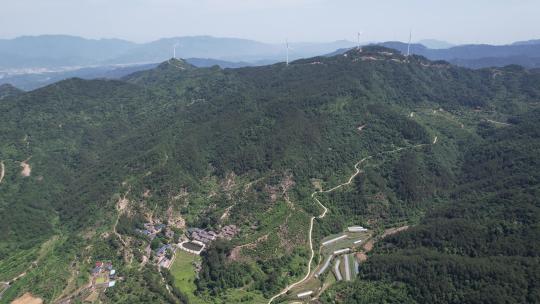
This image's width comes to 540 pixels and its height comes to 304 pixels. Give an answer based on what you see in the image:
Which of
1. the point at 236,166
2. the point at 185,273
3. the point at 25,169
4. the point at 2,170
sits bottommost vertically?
the point at 185,273

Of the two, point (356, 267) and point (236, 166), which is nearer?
point (356, 267)

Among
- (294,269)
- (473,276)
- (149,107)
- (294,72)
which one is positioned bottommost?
(294,269)

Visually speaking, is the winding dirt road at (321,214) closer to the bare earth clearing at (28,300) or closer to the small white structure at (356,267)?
the small white structure at (356,267)

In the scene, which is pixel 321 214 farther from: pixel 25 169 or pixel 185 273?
pixel 25 169

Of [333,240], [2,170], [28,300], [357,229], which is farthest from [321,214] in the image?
[2,170]

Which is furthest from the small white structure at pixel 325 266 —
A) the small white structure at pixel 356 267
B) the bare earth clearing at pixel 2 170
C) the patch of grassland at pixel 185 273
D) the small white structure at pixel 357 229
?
the bare earth clearing at pixel 2 170

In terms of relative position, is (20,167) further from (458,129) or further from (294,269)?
(458,129)

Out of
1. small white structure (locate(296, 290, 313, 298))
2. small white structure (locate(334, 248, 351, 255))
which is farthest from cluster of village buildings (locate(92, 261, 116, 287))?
small white structure (locate(334, 248, 351, 255))

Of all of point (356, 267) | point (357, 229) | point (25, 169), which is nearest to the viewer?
point (356, 267)

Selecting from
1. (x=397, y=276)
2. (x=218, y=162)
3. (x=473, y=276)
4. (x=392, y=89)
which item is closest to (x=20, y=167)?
(x=218, y=162)
